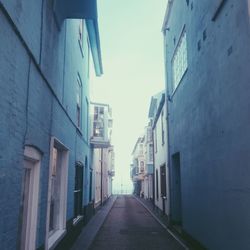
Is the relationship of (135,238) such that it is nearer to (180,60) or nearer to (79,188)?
(79,188)

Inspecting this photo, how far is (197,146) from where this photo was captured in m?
8.54

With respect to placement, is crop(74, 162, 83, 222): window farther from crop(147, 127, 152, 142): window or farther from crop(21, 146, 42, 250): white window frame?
crop(147, 127, 152, 142): window

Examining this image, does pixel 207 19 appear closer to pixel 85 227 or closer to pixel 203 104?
pixel 203 104

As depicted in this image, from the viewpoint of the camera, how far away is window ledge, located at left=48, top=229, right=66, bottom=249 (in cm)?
668

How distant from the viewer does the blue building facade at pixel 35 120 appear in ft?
12.9

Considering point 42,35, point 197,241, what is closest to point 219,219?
point 197,241

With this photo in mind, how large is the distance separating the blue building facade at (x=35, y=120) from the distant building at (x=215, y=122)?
2.68m

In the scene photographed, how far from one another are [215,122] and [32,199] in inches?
152

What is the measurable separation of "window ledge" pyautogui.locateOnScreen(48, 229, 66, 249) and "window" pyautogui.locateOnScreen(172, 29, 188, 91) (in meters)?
5.97

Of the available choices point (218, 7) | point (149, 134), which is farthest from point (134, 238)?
point (149, 134)

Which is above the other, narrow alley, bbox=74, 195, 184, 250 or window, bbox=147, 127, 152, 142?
window, bbox=147, 127, 152, 142

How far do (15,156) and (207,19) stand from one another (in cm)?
528

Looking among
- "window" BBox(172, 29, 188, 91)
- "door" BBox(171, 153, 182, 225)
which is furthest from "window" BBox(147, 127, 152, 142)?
"window" BBox(172, 29, 188, 91)

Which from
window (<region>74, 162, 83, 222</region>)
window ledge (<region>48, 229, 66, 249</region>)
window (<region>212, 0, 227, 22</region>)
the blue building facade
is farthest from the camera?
window (<region>74, 162, 83, 222</region>)
